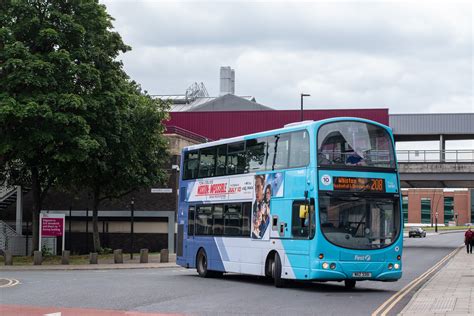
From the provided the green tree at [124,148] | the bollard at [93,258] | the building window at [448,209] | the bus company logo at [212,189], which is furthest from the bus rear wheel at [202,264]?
the building window at [448,209]

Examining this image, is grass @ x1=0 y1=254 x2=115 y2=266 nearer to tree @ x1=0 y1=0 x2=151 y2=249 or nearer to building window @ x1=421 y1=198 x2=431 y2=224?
tree @ x1=0 y1=0 x2=151 y2=249

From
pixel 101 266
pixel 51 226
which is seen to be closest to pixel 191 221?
pixel 101 266

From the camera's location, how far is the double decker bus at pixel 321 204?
19.8 metres

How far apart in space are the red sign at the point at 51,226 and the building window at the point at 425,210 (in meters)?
124

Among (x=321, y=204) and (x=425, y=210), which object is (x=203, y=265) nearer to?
(x=321, y=204)

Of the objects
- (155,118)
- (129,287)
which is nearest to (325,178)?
(129,287)

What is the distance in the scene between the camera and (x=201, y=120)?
232 feet

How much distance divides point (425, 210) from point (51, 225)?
12739 centimetres

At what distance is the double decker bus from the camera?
19.8 meters

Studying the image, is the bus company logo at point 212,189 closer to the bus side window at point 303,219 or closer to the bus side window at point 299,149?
the bus side window at point 299,149

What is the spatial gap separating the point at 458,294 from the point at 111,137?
912 inches

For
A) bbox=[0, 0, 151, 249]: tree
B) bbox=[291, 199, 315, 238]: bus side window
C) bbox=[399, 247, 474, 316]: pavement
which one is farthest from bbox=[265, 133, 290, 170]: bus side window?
bbox=[0, 0, 151, 249]: tree

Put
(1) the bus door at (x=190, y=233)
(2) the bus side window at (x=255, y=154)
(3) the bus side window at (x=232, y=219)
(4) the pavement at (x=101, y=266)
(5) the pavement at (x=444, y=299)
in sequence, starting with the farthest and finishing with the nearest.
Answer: (4) the pavement at (x=101, y=266)
(1) the bus door at (x=190, y=233)
(3) the bus side window at (x=232, y=219)
(2) the bus side window at (x=255, y=154)
(5) the pavement at (x=444, y=299)

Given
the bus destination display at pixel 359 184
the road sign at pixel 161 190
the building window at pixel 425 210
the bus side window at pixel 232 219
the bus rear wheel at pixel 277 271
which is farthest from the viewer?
the building window at pixel 425 210
